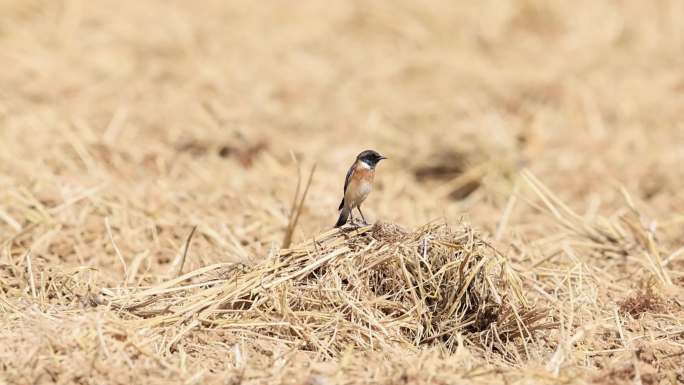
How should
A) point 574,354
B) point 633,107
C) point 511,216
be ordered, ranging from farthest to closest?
point 633,107
point 511,216
point 574,354

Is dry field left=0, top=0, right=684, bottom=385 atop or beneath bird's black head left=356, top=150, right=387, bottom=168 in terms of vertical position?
beneath

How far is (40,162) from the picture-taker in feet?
22.9

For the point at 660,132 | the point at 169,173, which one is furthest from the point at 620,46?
the point at 169,173

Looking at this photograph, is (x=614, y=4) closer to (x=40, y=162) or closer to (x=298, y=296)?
(x=40, y=162)

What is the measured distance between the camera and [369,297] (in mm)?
4535

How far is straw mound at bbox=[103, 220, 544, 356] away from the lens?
4391 millimetres

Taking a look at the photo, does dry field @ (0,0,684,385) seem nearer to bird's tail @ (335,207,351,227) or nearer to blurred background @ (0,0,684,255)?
blurred background @ (0,0,684,255)

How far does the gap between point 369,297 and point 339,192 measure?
264cm

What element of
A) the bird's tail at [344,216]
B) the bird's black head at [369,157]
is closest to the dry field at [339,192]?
the bird's tail at [344,216]

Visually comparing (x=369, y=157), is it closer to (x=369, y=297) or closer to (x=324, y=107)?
(x=369, y=297)

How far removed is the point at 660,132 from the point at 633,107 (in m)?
0.54

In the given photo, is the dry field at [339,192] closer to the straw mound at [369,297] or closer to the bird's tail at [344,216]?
the straw mound at [369,297]

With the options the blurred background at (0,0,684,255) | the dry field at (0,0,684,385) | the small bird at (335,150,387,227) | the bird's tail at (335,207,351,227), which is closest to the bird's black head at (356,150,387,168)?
the small bird at (335,150,387,227)

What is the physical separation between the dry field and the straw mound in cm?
1
